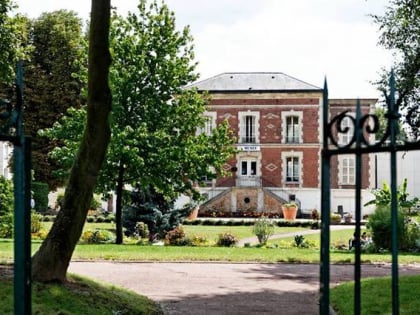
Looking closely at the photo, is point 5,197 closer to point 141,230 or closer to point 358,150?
point 141,230

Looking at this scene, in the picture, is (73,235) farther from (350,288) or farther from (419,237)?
(419,237)

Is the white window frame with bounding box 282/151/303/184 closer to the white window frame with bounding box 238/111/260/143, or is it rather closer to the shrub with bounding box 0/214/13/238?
the white window frame with bounding box 238/111/260/143

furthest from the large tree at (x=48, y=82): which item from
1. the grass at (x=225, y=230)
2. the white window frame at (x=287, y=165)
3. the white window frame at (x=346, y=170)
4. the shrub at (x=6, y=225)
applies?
the white window frame at (x=346, y=170)

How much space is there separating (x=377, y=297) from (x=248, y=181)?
3682 centimetres

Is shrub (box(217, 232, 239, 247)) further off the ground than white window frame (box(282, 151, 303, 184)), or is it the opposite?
white window frame (box(282, 151, 303, 184))

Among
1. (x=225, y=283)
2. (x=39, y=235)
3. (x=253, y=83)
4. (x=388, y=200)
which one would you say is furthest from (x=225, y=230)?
(x=225, y=283)

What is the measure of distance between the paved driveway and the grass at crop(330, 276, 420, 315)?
43cm

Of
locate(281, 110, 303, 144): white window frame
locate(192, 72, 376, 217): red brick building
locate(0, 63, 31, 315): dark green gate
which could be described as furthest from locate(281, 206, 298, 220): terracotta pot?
locate(0, 63, 31, 315): dark green gate

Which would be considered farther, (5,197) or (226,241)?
(226,241)

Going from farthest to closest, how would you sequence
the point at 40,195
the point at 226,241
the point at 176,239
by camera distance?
the point at 40,195
the point at 176,239
the point at 226,241

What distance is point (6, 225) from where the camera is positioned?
23609 millimetres

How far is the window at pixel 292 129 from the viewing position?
46.7 meters

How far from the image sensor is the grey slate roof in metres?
46.7

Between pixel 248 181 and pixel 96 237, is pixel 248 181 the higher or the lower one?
the higher one
